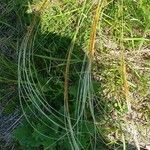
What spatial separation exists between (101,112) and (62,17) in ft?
1.82

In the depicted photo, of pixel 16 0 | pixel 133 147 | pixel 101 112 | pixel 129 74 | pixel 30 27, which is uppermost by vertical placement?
pixel 16 0

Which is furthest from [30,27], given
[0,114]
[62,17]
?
[0,114]

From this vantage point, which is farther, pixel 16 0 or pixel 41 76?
pixel 16 0

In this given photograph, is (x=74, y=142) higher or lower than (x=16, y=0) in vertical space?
lower

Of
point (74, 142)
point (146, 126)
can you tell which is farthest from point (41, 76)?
point (146, 126)

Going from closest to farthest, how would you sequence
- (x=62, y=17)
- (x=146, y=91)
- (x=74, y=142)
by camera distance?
1. (x=74, y=142)
2. (x=146, y=91)
3. (x=62, y=17)

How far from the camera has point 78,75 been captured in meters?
2.40

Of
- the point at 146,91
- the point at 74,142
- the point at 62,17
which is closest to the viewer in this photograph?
the point at 74,142

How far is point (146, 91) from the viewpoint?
2.34m

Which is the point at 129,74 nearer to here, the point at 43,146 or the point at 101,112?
the point at 101,112

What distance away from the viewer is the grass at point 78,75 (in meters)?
2.29

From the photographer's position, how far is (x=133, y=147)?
7.50 ft

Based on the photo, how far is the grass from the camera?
2.29 m

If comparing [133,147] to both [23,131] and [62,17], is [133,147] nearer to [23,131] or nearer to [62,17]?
[23,131]
